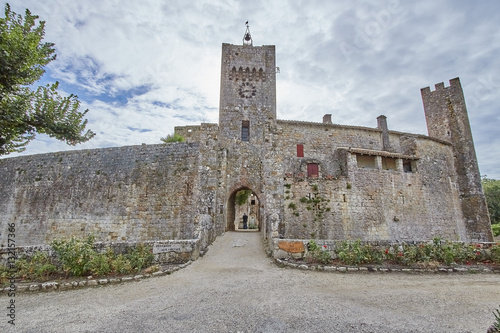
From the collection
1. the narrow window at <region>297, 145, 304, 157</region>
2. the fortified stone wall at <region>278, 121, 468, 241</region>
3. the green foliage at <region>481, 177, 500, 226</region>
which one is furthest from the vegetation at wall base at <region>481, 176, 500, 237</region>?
the narrow window at <region>297, 145, 304, 157</region>

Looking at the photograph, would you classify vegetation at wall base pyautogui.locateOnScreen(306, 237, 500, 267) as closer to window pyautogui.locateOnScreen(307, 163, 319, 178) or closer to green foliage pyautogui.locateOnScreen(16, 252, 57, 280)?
green foliage pyautogui.locateOnScreen(16, 252, 57, 280)

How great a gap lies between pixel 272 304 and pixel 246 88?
788 inches

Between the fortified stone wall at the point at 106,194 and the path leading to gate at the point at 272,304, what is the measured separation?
22.8 ft

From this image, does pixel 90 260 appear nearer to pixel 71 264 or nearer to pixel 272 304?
pixel 71 264

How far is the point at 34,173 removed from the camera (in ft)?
52.5

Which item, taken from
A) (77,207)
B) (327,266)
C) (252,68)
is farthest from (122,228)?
(252,68)

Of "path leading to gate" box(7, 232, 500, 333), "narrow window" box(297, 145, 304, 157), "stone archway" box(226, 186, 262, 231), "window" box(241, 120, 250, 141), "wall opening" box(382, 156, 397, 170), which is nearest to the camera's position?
"path leading to gate" box(7, 232, 500, 333)

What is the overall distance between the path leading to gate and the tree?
4.23 m

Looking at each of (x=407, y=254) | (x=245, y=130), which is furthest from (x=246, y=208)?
(x=407, y=254)

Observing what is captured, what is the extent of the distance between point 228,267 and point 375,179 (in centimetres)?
1432

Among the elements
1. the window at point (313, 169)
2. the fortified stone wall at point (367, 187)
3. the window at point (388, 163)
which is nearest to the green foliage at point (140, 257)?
the fortified stone wall at point (367, 187)

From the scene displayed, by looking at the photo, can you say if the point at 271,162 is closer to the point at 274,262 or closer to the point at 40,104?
the point at 274,262

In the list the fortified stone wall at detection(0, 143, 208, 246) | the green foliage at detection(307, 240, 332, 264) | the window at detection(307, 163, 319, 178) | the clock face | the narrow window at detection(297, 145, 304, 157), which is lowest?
the green foliage at detection(307, 240, 332, 264)

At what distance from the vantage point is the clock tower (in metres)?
21.1
